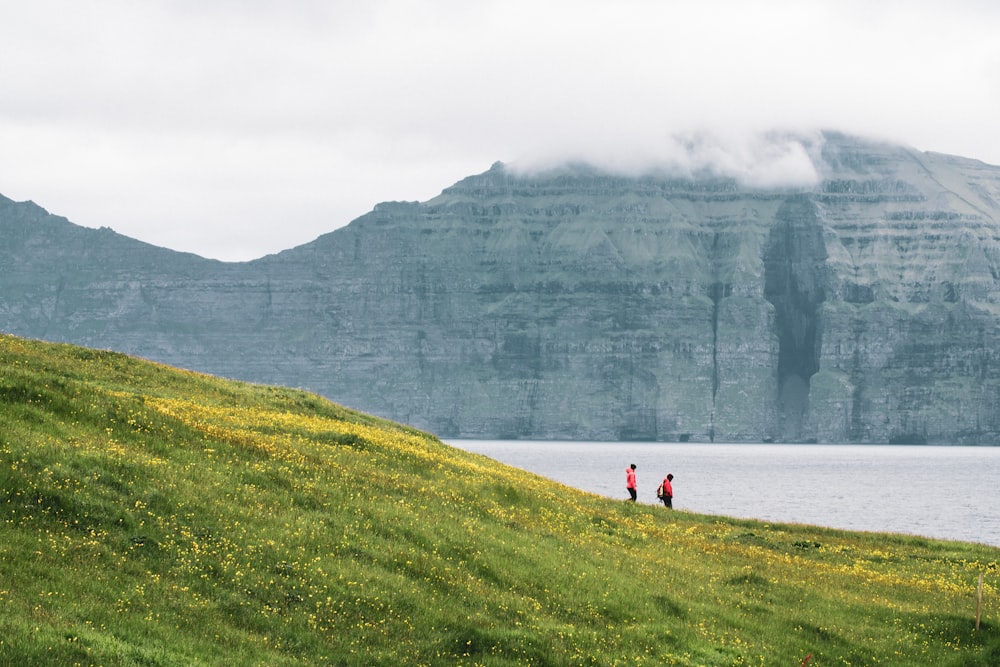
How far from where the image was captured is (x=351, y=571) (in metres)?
30.5

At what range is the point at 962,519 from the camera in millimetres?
118625

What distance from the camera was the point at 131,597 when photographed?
26078mm

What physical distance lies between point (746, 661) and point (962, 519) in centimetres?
9695

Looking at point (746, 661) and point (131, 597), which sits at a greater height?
point (131, 597)

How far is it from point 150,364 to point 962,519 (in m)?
86.0

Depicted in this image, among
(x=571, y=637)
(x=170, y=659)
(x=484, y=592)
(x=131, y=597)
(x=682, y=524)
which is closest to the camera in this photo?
(x=170, y=659)

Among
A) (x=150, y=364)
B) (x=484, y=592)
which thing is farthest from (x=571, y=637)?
(x=150, y=364)

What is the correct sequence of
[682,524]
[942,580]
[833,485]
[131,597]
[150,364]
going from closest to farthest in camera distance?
1. [131,597]
2. [942,580]
3. [682,524]
4. [150,364]
5. [833,485]

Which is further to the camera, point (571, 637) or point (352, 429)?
point (352, 429)

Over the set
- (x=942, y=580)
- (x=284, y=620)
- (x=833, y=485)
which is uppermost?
(x=284, y=620)

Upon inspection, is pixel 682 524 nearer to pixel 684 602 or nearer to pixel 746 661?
pixel 684 602

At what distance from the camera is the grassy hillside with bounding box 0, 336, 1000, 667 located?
26.0 meters

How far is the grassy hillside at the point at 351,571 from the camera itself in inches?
1024

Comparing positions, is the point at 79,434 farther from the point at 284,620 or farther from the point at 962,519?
the point at 962,519
